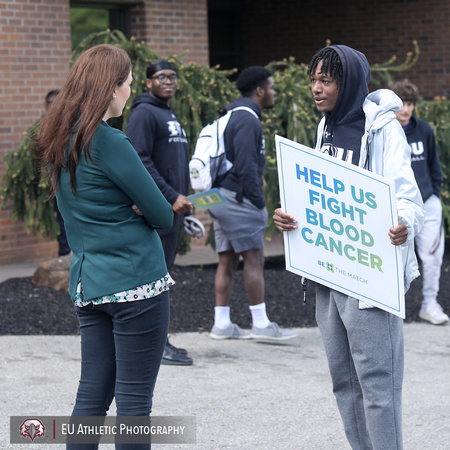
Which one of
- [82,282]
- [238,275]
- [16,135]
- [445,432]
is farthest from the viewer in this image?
[16,135]

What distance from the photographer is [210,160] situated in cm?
619

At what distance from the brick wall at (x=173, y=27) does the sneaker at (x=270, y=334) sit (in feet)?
16.9

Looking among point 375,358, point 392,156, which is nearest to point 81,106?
point 392,156

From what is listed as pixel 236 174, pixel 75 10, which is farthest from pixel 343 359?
pixel 75 10

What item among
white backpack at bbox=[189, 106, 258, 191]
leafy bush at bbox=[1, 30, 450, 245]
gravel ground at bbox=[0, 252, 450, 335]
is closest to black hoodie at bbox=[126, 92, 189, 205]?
white backpack at bbox=[189, 106, 258, 191]

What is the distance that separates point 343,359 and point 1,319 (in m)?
4.16

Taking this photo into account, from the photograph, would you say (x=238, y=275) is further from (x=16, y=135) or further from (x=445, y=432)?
(x=445, y=432)

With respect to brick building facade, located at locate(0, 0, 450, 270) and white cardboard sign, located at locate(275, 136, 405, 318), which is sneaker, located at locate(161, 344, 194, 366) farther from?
brick building facade, located at locate(0, 0, 450, 270)

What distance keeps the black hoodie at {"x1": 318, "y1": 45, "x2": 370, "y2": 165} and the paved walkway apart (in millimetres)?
1638

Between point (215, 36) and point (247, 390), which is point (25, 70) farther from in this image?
point (215, 36)

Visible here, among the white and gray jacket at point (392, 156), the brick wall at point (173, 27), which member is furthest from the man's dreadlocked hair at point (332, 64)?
the brick wall at point (173, 27)

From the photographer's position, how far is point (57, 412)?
468 centimetres

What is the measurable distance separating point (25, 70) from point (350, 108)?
6925 mm

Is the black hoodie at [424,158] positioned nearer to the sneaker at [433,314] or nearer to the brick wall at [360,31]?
the sneaker at [433,314]
